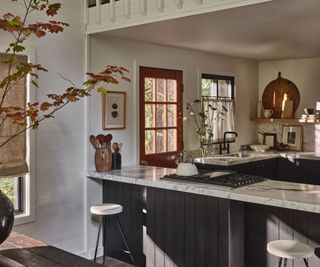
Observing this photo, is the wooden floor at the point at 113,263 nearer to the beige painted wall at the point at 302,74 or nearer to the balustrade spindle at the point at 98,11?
the balustrade spindle at the point at 98,11

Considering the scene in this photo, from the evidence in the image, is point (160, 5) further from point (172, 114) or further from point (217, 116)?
point (217, 116)

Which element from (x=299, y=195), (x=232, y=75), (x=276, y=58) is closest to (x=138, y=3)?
(x=299, y=195)

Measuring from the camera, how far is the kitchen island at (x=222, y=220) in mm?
2996

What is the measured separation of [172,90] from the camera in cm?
511

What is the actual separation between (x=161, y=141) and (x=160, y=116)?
0.97 feet

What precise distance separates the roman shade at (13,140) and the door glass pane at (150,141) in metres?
1.50

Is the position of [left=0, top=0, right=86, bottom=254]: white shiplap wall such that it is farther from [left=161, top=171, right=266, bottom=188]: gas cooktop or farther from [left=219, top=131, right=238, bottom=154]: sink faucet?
[left=219, top=131, right=238, bottom=154]: sink faucet

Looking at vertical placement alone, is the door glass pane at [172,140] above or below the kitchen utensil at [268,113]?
below

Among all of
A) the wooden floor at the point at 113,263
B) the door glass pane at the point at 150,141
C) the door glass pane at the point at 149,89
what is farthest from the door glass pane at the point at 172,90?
the wooden floor at the point at 113,263

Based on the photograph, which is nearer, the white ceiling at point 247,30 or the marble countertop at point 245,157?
the white ceiling at point 247,30

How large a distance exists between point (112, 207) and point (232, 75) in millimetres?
3100

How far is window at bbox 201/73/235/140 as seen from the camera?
5.60 meters

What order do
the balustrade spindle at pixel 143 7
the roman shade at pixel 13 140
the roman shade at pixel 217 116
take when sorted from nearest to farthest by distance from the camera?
the roman shade at pixel 13 140
the balustrade spindle at pixel 143 7
the roman shade at pixel 217 116

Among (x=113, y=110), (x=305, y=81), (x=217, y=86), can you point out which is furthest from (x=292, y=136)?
(x=113, y=110)
